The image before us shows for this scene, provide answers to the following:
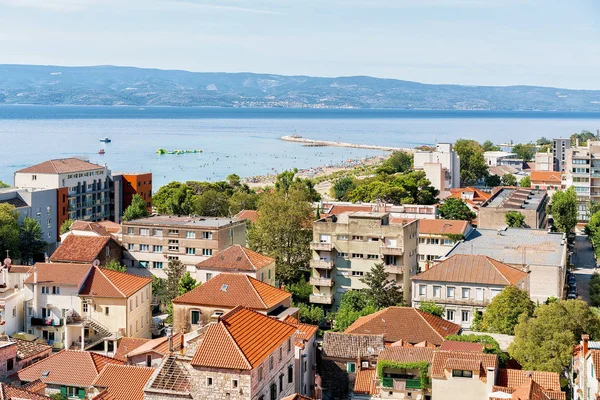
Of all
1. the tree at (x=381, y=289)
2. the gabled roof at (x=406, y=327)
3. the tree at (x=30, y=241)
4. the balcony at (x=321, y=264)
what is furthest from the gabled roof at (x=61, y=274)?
the tree at (x=30, y=241)

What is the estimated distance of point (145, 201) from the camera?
63312 millimetres

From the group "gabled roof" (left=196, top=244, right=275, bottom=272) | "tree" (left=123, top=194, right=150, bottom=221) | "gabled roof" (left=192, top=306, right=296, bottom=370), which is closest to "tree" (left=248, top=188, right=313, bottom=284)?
"gabled roof" (left=196, top=244, right=275, bottom=272)

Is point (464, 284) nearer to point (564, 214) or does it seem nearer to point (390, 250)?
point (390, 250)

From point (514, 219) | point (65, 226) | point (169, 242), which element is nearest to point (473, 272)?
point (169, 242)

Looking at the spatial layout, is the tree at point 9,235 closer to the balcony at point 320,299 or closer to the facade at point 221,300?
the balcony at point 320,299

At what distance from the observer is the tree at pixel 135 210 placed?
178ft

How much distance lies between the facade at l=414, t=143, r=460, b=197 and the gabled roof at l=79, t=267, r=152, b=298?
43889 millimetres

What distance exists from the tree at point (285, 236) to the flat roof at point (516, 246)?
681 cm

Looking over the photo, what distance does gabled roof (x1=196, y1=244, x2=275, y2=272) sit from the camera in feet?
111

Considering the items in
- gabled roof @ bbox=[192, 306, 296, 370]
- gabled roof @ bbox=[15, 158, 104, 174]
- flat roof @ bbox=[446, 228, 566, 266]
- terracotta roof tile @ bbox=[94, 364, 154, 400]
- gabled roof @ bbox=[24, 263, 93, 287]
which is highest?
gabled roof @ bbox=[15, 158, 104, 174]

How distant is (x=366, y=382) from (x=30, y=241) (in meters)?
28.6

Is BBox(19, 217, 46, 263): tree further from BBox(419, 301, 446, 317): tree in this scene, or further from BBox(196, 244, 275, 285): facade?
BBox(419, 301, 446, 317): tree

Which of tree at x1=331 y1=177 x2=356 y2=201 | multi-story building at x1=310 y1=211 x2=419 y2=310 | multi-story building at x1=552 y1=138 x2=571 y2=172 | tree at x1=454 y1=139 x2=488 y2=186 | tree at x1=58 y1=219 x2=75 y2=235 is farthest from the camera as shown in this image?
multi-story building at x1=552 y1=138 x2=571 y2=172

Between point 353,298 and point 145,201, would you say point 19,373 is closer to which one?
point 353,298
